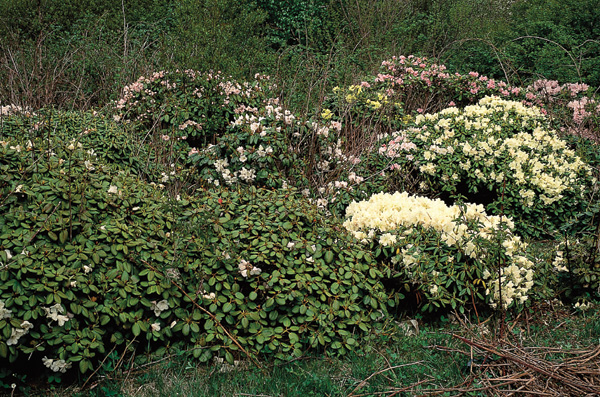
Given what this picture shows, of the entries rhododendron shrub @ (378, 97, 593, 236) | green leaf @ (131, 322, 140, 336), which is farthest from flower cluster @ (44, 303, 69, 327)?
rhododendron shrub @ (378, 97, 593, 236)

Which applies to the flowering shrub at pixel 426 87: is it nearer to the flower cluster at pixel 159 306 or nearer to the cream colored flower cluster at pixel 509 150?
the cream colored flower cluster at pixel 509 150

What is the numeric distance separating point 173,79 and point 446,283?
3.96 m

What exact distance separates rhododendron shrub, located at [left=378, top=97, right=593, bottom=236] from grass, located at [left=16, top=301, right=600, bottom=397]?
197cm

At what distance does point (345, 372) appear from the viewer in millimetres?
3123

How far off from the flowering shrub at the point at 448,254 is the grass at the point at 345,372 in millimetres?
252

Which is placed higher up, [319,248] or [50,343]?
[319,248]

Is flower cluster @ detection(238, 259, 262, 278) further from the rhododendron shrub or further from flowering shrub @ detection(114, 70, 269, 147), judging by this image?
flowering shrub @ detection(114, 70, 269, 147)

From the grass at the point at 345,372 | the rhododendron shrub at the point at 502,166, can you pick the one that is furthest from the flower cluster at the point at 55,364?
the rhododendron shrub at the point at 502,166

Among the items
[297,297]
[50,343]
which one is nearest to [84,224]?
[50,343]

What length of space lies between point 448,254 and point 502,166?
6.82 feet

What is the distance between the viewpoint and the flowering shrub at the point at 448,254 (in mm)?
3598

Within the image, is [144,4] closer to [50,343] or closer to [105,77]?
[105,77]

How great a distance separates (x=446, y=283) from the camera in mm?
3613

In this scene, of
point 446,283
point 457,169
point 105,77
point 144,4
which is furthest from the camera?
point 144,4
